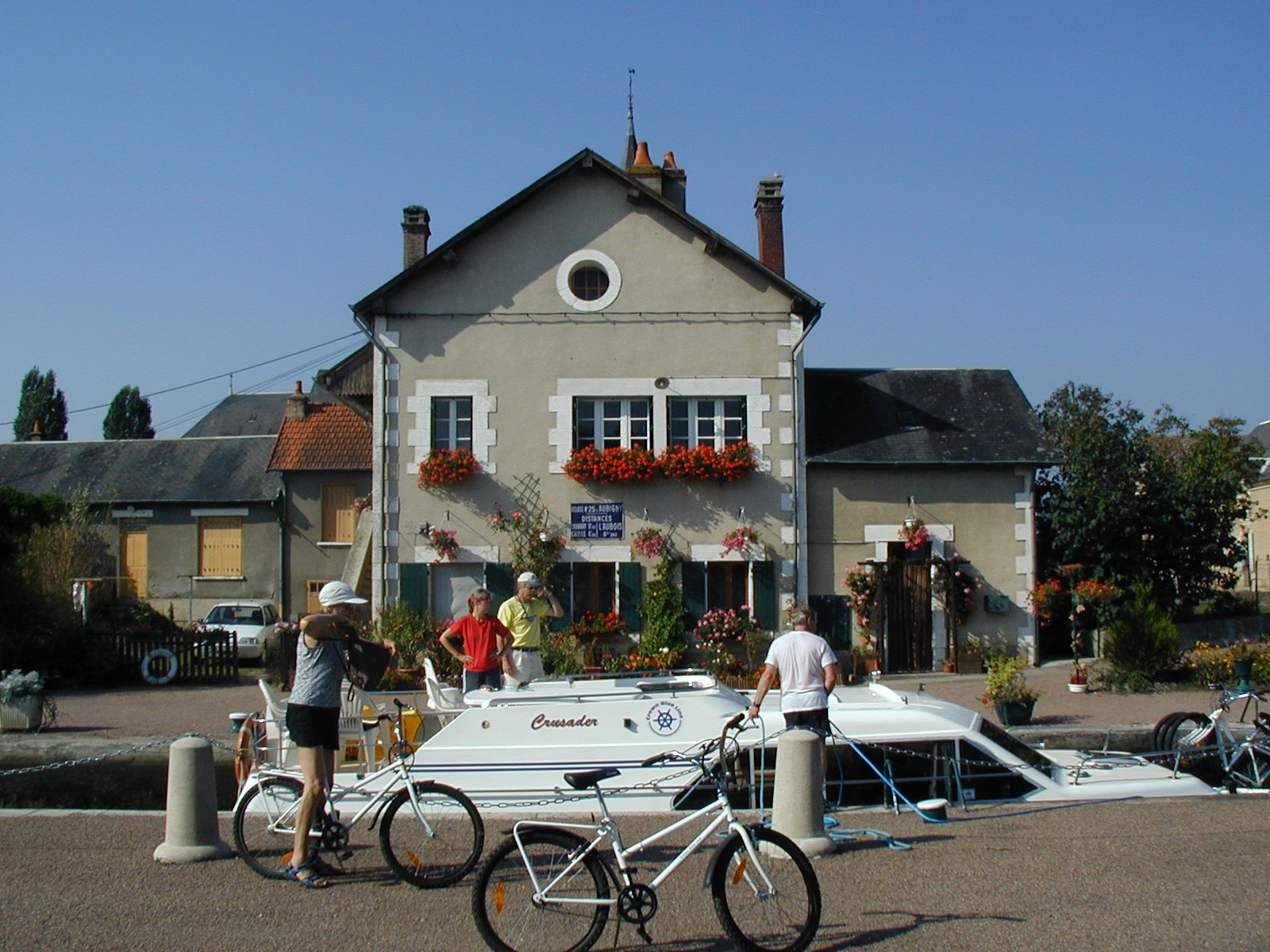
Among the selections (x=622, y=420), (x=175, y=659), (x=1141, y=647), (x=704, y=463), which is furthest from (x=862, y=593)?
(x=175, y=659)

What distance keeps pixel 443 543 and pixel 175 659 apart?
193 inches

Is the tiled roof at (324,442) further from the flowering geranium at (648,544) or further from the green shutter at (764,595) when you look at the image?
the green shutter at (764,595)

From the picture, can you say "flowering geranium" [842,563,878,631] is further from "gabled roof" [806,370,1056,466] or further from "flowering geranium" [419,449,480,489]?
"flowering geranium" [419,449,480,489]

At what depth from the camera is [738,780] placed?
345 inches

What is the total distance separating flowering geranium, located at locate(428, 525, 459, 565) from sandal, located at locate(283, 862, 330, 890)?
11570 mm

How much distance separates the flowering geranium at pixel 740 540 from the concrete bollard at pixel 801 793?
10.9m

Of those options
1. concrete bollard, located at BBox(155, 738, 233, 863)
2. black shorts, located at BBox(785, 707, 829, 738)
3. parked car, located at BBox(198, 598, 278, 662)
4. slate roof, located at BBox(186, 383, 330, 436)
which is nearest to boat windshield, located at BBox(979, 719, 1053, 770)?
black shorts, located at BBox(785, 707, 829, 738)

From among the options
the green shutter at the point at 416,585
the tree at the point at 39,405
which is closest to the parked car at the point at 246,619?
the green shutter at the point at 416,585

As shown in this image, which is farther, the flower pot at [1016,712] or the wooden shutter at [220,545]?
the wooden shutter at [220,545]

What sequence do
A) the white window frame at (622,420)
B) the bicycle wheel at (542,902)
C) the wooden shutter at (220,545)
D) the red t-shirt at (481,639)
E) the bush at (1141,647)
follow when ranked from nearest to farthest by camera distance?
1. the bicycle wheel at (542,902)
2. the red t-shirt at (481,639)
3. the bush at (1141,647)
4. the white window frame at (622,420)
5. the wooden shutter at (220,545)

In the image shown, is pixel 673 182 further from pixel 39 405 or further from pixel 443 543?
pixel 39 405

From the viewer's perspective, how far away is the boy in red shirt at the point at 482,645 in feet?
35.6

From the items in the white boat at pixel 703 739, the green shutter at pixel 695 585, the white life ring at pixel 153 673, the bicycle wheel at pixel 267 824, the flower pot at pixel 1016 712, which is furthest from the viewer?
the white life ring at pixel 153 673

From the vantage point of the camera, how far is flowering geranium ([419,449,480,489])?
18297 mm
